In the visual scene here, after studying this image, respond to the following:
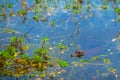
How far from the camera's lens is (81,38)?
21.2 feet

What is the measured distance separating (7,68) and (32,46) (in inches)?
63.3

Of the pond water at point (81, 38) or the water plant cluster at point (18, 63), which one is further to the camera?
the pond water at point (81, 38)

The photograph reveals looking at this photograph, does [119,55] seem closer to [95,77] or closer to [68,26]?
[95,77]

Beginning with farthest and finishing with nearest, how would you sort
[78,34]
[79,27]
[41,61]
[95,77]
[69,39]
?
[79,27] < [78,34] < [69,39] < [95,77] < [41,61]

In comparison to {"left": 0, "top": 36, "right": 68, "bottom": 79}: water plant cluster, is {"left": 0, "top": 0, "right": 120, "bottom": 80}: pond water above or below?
below

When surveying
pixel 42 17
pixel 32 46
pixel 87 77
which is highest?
pixel 42 17

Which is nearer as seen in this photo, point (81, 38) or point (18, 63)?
point (18, 63)

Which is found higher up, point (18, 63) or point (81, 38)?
point (18, 63)

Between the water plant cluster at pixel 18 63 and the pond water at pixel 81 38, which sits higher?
the water plant cluster at pixel 18 63

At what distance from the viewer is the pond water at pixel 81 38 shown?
5094mm

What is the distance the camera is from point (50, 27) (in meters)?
6.84

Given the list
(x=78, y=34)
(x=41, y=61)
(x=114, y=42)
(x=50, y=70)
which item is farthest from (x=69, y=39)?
(x=41, y=61)

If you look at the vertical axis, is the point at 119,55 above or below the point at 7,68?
below

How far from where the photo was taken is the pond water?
5.09 metres
